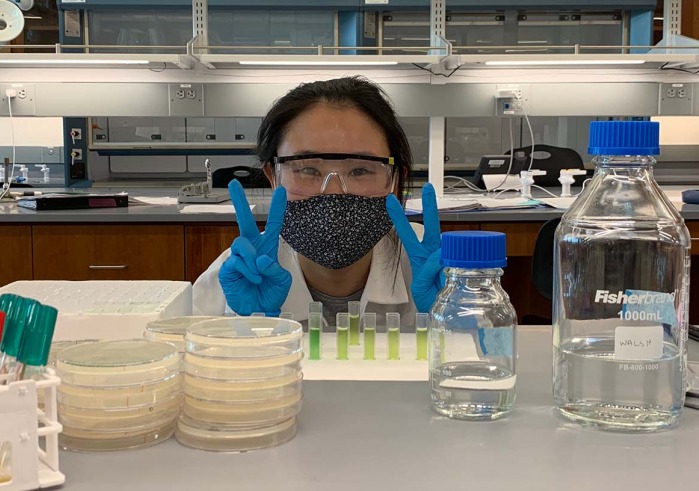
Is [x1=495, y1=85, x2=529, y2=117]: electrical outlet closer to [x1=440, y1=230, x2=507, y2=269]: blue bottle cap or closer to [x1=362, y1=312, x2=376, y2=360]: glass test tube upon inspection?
[x1=362, y1=312, x2=376, y2=360]: glass test tube

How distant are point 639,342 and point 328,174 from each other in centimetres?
86

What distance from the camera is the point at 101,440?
25.4 inches

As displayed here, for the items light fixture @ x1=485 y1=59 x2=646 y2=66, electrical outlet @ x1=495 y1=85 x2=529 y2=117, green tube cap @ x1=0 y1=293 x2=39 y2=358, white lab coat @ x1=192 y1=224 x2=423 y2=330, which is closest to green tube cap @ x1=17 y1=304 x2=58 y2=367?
green tube cap @ x1=0 y1=293 x2=39 y2=358

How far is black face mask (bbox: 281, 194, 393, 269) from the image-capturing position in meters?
1.39

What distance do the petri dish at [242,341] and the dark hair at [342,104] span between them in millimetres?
882

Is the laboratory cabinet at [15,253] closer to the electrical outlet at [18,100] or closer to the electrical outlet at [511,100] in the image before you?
the electrical outlet at [18,100]

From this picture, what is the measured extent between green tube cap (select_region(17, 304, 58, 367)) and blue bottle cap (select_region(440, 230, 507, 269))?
0.36 metres

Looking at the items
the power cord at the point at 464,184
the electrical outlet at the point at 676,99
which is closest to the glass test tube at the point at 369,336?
the power cord at the point at 464,184

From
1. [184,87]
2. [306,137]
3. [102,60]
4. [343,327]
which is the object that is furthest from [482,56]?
[343,327]

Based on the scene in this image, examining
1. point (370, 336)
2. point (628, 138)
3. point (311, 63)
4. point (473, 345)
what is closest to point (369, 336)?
point (370, 336)

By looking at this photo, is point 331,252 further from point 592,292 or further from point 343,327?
point 592,292

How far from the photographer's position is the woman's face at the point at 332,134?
149cm

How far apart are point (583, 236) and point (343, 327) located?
0.35 metres

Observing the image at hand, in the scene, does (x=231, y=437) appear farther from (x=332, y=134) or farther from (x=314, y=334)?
(x=332, y=134)
